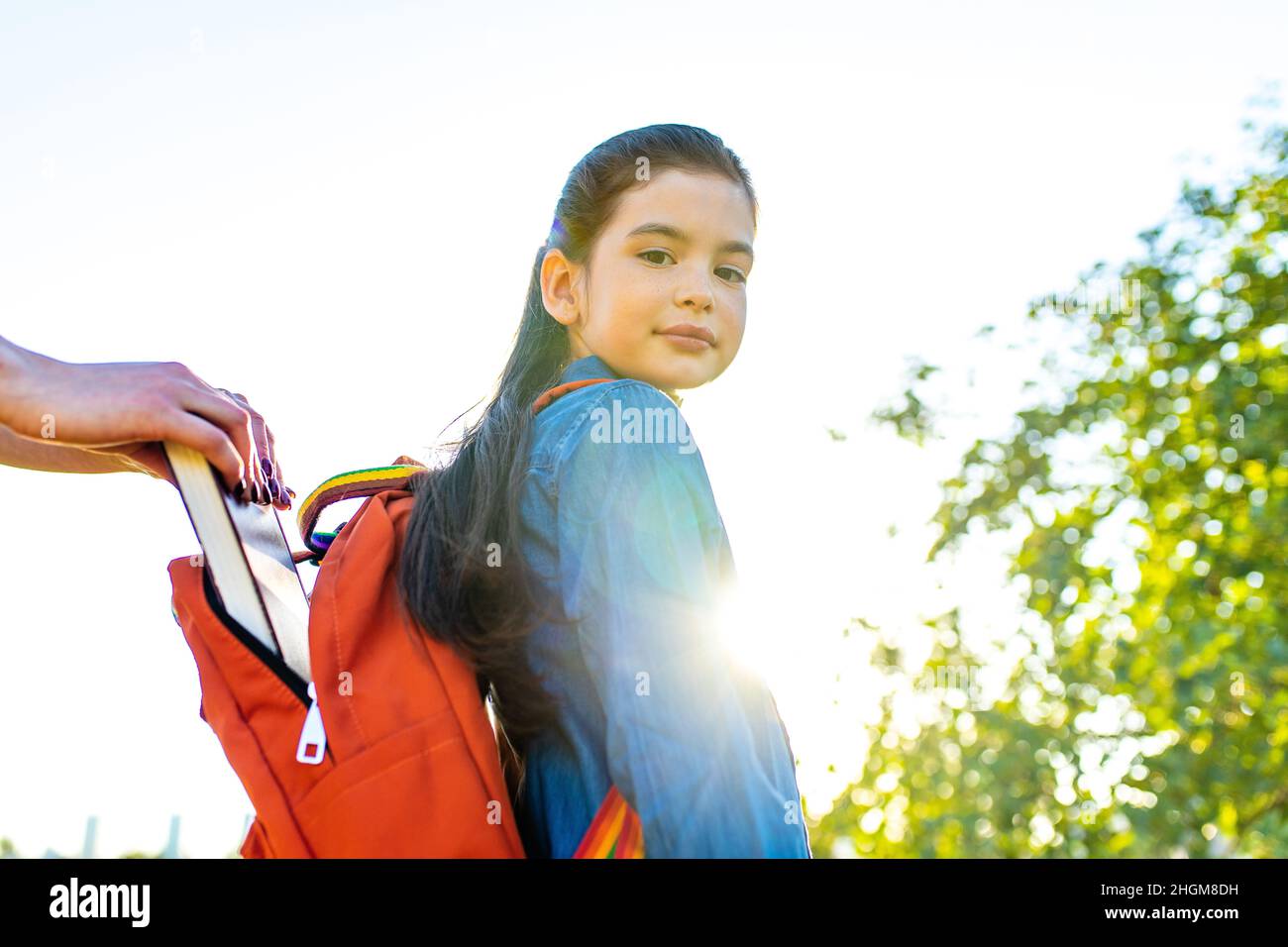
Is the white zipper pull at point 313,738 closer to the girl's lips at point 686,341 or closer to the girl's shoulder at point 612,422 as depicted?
the girl's shoulder at point 612,422

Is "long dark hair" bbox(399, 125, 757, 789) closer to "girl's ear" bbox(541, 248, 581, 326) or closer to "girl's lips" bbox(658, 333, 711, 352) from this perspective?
"girl's ear" bbox(541, 248, 581, 326)

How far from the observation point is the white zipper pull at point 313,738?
112 cm

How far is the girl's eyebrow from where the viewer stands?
149cm

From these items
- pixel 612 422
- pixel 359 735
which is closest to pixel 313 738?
pixel 359 735

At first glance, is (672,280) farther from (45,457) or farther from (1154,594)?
(1154,594)

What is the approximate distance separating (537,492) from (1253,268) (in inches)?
232

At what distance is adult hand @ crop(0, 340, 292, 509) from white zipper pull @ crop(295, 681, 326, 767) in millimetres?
220

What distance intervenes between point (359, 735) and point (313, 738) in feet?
0.14

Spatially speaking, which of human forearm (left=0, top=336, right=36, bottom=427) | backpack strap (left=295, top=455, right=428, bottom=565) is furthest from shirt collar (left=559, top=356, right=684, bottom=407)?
human forearm (left=0, top=336, right=36, bottom=427)

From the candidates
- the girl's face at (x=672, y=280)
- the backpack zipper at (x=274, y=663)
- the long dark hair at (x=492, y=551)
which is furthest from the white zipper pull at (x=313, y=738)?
the girl's face at (x=672, y=280)
